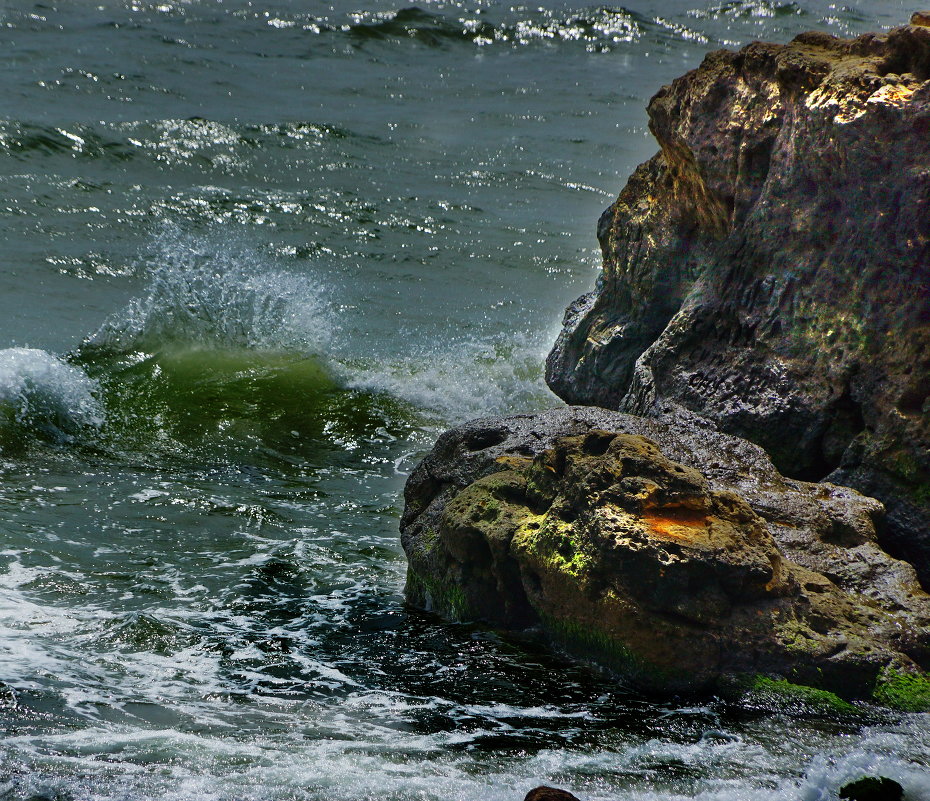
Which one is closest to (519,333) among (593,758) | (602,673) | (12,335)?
(12,335)

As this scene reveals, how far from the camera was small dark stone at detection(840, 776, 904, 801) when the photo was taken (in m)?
3.29

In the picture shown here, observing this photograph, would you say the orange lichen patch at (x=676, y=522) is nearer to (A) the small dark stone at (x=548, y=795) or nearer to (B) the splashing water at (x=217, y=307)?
(A) the small dark stone at (x=548, y=795)

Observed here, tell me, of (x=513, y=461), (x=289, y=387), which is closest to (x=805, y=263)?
(x=513, y=461)

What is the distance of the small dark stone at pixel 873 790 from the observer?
3295mm

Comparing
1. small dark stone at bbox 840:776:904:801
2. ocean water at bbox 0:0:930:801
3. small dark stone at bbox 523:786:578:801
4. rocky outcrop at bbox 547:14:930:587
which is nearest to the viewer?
small dark stone at bbox 523:786:578:801

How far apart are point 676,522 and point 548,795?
1431mm

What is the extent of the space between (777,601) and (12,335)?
7205 millimetres

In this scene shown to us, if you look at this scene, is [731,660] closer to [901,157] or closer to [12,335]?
[901,157]

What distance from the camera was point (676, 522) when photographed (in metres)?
4.15

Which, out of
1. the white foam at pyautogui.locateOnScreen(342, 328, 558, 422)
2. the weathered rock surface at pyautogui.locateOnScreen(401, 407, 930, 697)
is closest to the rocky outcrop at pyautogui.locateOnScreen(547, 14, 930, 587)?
the weathered rock surface at pyautogui.locateOnScreen(401, 407, 930, 697)

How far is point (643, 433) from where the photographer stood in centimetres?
516

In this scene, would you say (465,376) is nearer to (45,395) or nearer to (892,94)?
(45,395)

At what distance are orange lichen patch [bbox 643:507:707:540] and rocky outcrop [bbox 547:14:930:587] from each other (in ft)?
4.10

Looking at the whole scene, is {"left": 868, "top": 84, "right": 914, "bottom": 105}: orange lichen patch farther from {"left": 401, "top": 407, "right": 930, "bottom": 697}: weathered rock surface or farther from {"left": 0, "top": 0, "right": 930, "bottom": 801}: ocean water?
{"left": 0, "top": 0, "right": 930, "bottom": 801}: ocean water
